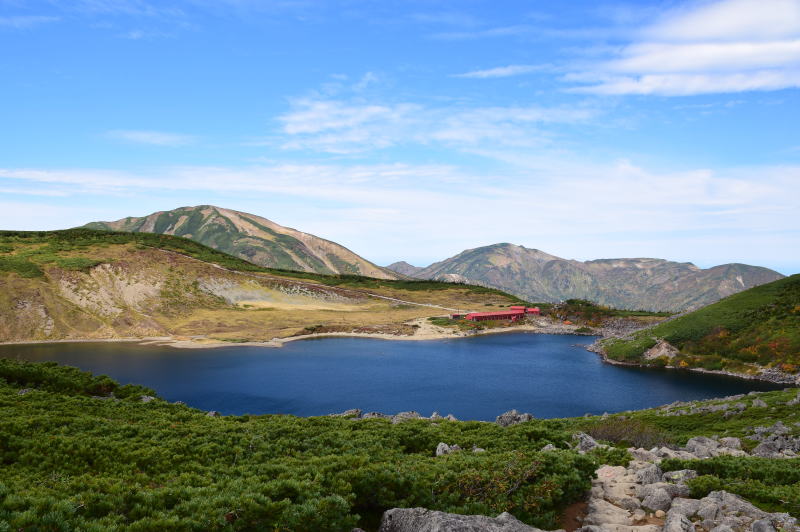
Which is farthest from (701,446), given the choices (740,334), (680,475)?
(740,334)

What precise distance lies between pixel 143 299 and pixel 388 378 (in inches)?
4128

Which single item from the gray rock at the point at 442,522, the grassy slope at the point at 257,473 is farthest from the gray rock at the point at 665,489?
the gray rock at the point at 442,522

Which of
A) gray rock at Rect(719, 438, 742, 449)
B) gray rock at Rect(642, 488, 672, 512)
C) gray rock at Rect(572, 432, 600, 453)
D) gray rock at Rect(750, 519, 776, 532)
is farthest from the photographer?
gray rock at Rect(719, 438, 742, 449)

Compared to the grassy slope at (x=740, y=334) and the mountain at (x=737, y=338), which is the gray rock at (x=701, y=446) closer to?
the mountain at (x=737, y=338)

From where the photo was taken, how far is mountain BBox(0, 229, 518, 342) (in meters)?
130

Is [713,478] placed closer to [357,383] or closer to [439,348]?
[357,383]

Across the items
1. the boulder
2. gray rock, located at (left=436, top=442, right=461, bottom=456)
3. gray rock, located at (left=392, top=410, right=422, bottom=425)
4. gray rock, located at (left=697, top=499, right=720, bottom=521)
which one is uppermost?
gray rock, located at (left=697, top=499, right=720, bottom=521)

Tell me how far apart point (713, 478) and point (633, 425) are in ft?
81.7

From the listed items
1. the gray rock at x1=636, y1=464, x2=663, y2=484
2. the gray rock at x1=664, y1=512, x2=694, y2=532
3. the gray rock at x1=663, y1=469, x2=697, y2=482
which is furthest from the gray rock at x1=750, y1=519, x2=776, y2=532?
the gray rock at x1=636, y1=464, x2=663, y2=484

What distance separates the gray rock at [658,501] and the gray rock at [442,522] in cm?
641

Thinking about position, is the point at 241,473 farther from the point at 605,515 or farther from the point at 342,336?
the point at 342,336

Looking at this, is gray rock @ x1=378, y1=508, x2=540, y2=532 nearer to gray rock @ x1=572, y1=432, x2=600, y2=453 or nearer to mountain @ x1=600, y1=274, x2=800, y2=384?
gray rock @ x1=572, y1=432, x2=600, y2=453

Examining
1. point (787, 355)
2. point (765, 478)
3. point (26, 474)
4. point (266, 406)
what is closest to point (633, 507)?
point (765, 478)

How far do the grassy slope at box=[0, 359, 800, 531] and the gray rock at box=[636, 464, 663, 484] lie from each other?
6.82 feet
